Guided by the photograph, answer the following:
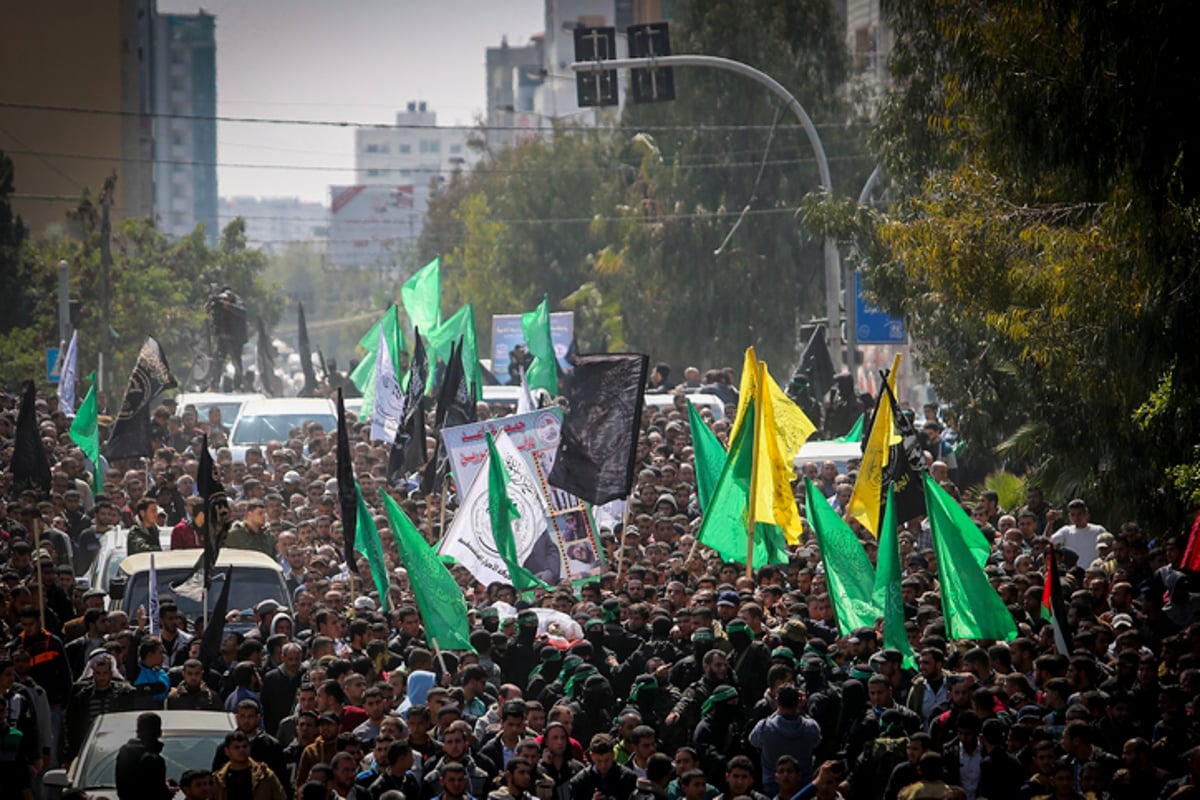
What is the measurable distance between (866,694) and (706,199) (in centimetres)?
3482

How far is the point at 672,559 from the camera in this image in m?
17.1

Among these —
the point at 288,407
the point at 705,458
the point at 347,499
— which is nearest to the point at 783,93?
the point at 288,407

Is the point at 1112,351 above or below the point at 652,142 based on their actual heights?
below

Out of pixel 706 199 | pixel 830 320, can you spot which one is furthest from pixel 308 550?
pixel 706 199

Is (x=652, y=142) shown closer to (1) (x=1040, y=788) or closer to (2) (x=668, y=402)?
(2) (x=668, y=402)

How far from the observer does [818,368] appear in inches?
1128

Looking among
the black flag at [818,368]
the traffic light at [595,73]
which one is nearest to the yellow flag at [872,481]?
the traffic light at [595,73]

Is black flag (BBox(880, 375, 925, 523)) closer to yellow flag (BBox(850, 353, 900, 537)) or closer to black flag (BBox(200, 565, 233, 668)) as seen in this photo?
yellow flag (BBox(850, 353, 900, 537))

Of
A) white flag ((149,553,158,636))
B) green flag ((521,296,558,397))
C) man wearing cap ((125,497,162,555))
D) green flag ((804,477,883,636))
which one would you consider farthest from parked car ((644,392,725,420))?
white flag ((149,553,158,636))

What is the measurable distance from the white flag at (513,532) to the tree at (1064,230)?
167 inches

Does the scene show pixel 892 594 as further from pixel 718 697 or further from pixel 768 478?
pixel 768 478

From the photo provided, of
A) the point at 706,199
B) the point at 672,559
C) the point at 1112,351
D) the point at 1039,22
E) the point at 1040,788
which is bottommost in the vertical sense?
the point at 1040,788

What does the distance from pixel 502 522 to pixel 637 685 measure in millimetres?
3801

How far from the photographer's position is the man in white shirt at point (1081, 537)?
17.4 m
